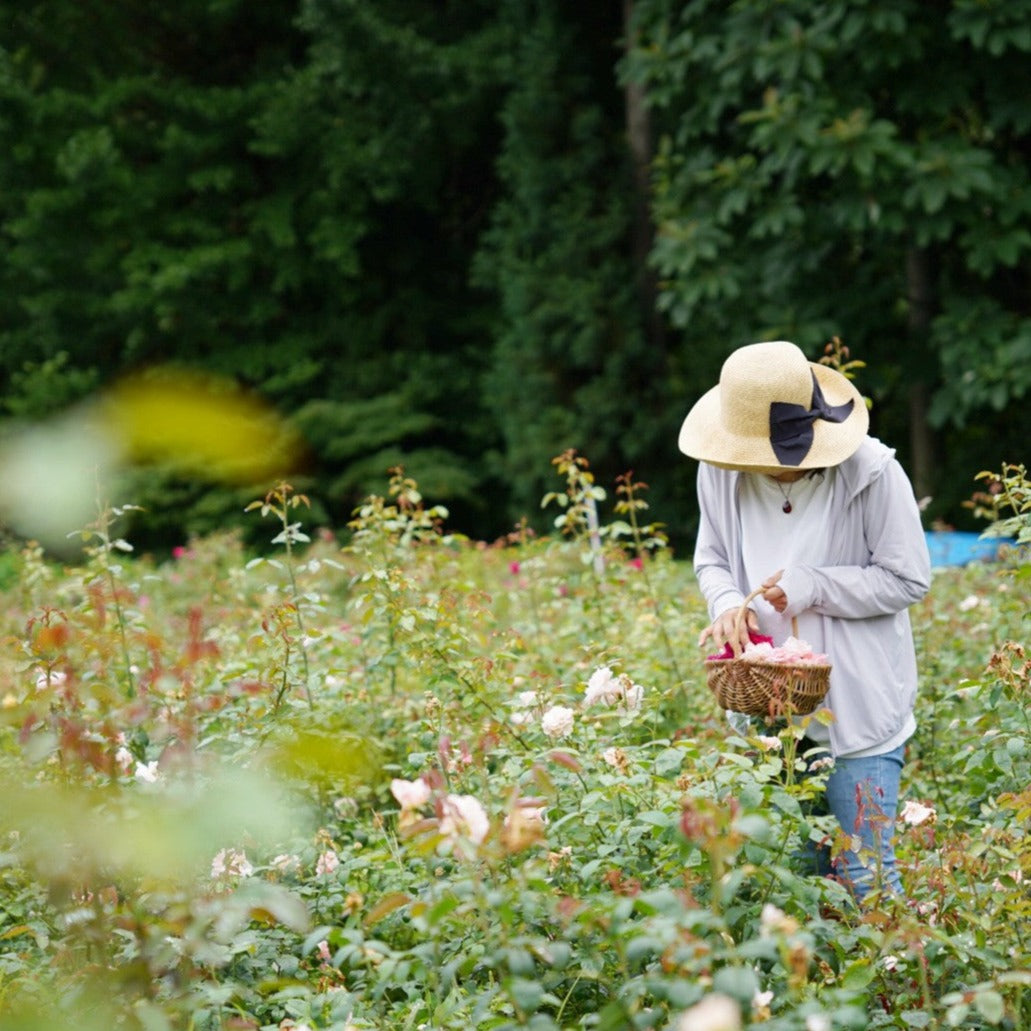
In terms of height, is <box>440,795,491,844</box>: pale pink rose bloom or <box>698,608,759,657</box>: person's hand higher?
<box>440,795,491,844</box>: pale pink rose bloom

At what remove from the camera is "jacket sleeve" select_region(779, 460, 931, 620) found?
2.50 metres

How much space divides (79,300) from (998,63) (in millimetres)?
9396

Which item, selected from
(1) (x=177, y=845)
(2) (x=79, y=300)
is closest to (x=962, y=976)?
(1) (x=177, y=845)

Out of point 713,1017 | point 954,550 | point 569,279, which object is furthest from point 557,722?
point 569,279

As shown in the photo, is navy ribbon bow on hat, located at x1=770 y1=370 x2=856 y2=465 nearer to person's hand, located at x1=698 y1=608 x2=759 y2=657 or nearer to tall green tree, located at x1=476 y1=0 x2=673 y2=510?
person's hand, located at x1=698 y1=608 x2=759 y2=657

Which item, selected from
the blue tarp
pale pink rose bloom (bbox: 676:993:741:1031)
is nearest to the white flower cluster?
pale pink rose bloom (bbox: 676:993:741:1031)

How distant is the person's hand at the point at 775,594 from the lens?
8.18 ft

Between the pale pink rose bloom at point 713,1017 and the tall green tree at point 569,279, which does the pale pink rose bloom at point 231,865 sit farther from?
the tall green tree at point 569,279

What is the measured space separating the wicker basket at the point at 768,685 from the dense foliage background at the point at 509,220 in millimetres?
Result: 6101

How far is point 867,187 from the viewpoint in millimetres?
8125

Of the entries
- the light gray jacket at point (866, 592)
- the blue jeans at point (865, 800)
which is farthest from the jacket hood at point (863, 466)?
the blue jeans at point (865, 800)

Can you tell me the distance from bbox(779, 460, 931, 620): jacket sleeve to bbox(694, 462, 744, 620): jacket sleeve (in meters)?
0.17

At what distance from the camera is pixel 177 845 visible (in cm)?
123

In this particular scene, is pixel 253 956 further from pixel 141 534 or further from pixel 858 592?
pixel 141 534
